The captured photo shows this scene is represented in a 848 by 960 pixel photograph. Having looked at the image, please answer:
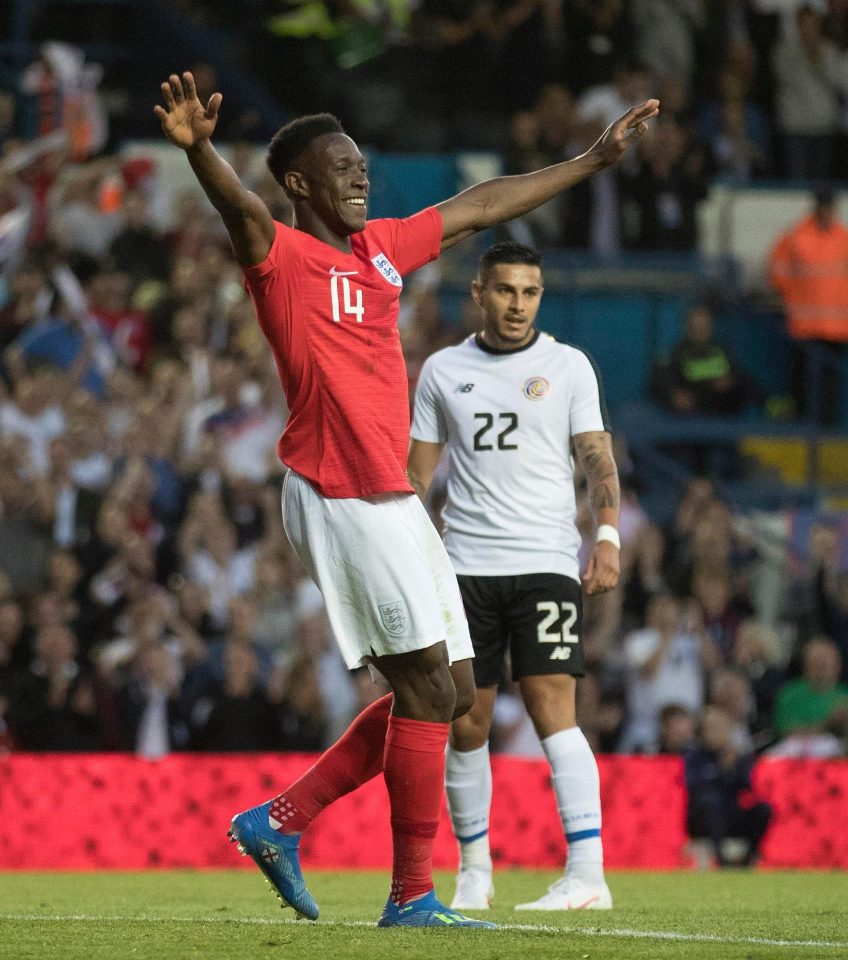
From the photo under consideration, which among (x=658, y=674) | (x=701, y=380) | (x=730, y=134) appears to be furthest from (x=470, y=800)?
(x=730, y=134)

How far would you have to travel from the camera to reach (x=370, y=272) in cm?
634

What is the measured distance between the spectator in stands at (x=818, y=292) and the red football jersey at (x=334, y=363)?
11205 mm

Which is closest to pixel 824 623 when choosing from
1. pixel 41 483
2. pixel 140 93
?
pixel 41 483

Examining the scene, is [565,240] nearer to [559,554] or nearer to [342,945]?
[559,554]

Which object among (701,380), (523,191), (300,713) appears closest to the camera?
(523,191)

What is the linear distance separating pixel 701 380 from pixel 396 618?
1070cm

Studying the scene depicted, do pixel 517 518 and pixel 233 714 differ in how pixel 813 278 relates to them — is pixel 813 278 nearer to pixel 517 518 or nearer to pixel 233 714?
pixel 233 714

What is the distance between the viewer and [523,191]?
667 cm

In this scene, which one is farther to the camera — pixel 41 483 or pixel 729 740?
pixel 41 483

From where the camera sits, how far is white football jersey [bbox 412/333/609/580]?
25.7 feet

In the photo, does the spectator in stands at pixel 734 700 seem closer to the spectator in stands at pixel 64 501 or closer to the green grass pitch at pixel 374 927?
the green grass pitch at pixel 374 927

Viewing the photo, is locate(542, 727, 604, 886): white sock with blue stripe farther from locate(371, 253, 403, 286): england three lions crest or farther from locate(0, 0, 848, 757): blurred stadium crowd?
locate(0, 0, 848, 757): blurred stadium crowd

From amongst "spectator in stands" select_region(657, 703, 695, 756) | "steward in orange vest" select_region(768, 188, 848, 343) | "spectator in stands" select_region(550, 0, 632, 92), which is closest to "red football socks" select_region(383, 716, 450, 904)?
"spectator in stands" select_region(657, 703, 695, 756)

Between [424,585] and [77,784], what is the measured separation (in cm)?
597
